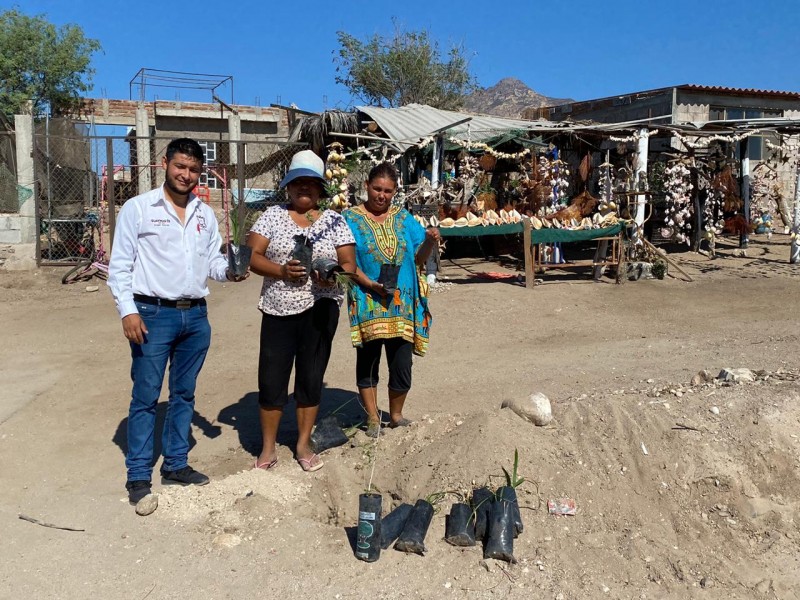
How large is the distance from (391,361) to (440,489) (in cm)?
95

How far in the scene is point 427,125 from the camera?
44.1ft

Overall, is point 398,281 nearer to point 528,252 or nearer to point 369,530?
point 369,530

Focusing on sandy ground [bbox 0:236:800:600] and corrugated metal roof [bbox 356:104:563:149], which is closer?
sandy ground [bbox 0:236:800:600]

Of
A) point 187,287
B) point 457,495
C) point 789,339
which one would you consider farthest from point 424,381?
point 789,339

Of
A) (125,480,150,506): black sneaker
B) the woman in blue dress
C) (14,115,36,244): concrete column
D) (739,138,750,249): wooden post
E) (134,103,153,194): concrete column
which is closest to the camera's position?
(125,480,150,506): black sneaker

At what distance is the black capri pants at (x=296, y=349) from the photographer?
12.0ft

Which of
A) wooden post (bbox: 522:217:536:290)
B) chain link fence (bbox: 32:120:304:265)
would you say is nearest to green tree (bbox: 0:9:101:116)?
chain link fence (bbox: 32:120:304:265)

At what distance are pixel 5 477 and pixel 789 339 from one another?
6.83 meters

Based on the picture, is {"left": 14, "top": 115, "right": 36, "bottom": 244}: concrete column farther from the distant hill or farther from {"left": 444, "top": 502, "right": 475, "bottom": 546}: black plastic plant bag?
the distant hill

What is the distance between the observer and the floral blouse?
3.58 meters

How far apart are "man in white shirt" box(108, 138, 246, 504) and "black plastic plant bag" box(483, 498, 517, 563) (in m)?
1.69

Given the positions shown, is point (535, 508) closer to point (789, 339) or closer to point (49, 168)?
point (789, 339)

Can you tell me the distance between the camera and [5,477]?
12.4 feet

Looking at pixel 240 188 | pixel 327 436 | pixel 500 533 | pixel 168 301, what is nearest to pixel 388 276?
pixel 327 436
